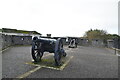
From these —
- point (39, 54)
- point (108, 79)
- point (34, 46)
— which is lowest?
point (108, 79)

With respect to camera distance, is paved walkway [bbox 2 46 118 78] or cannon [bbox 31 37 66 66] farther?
cannon [bbox 31 37 66 66]

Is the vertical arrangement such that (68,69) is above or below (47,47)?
below

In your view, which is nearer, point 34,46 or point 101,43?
point 34,46

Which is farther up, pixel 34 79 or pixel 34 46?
pixel 34 46

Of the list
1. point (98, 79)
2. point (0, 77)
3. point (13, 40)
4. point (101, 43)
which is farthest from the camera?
point (101, 43)

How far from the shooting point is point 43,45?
288 inches

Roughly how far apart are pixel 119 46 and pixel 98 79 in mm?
14950

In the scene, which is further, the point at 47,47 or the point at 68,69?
the point at 47,47

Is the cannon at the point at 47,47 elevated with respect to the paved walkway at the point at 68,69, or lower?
elevated

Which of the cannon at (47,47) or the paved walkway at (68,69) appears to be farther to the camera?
the cannon at (47,47)

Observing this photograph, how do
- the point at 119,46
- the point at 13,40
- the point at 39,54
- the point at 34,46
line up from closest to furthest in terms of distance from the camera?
1. the point at 34,46
2. the point at 39,54
3. the point at 119,46
4. the point at 13,40

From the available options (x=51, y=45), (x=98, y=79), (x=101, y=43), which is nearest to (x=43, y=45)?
(x=51, y=45)

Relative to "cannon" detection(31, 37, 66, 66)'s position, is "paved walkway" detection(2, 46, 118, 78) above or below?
below

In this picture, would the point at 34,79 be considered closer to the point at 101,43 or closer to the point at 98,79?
the point at 98,79
